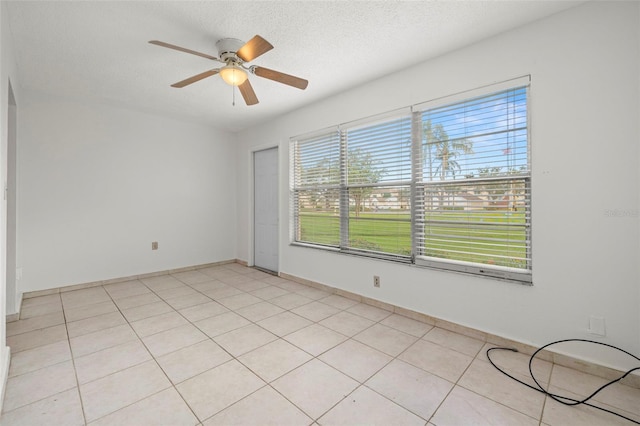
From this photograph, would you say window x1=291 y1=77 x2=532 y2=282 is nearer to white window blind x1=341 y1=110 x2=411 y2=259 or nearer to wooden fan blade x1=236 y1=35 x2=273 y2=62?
white window blind x1=341 y1=110 x2=411 y2=259

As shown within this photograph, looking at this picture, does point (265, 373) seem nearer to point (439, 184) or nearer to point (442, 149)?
point (439, 184)

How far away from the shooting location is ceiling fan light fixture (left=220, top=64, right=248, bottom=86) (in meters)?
2.40

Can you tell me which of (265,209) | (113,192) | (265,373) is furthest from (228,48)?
(113,192)

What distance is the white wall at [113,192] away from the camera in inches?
139

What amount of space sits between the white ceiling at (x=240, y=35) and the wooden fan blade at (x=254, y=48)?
0.80 feet

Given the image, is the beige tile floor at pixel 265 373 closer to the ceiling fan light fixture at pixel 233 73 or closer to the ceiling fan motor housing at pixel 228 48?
the ceiling fan light fixture at pixel 233 73

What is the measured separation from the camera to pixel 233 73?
2.41 metres

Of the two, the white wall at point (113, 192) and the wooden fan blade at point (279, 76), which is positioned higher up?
the wooden fan blade at point (279, 76)

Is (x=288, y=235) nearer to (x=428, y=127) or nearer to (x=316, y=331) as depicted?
(x=316, y=331)

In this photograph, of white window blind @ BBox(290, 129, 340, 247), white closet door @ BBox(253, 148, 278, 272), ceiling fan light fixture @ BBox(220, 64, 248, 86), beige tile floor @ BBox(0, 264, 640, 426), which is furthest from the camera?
white closet door @ BBox(253, 148, 278, 272)

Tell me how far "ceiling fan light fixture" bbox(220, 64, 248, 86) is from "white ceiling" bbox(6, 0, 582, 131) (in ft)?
0.75

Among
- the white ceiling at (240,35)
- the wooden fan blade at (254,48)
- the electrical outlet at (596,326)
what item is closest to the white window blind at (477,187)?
the electrical outlet at (596,326)

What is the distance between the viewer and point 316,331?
8.57 feet

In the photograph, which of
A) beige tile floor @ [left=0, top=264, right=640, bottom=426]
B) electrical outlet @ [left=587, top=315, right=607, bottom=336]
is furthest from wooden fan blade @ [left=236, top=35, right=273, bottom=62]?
electrical outlet @ [left=587, top=315, right=607, bottom=336]
